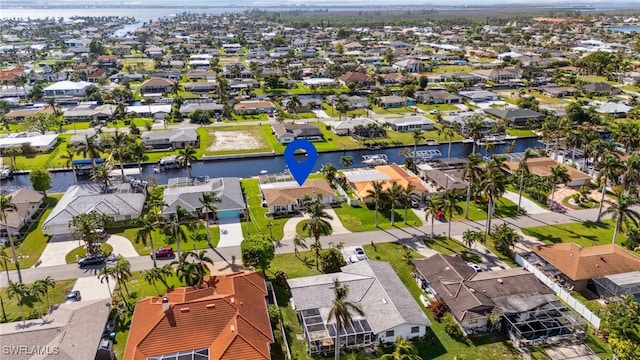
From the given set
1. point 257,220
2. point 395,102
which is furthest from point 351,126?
point 257,220

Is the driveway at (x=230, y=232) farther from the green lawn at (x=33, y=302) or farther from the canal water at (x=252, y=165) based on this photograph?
the canal water at (x=252, y=165)

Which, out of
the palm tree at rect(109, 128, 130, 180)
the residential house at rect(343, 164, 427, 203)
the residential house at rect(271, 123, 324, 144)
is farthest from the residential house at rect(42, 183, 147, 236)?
the residential house at rect(271, 123, 324, 144)

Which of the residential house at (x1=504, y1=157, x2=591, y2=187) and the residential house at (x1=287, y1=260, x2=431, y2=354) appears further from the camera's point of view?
the residential house at (x1=504, y1=157, x2=591, y2=187)

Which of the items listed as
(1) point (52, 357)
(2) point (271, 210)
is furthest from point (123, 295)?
(2) point (271, 210)

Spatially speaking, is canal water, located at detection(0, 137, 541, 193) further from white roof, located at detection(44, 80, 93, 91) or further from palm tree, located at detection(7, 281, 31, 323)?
white roof, located at detection(44, 80, 93, 91)

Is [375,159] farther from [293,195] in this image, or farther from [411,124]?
[293,195]
